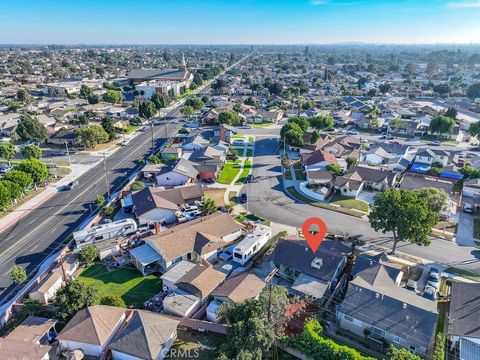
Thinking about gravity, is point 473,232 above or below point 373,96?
below

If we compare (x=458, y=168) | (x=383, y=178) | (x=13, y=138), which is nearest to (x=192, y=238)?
(x=383, y=178)

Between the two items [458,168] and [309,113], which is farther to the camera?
[309,113]

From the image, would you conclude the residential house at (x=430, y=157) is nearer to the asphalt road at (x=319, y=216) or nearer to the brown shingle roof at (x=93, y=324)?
the asphalt road at (x=319, y=216)

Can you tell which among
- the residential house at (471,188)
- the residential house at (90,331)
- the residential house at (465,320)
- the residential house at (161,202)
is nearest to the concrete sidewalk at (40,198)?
the residential house at (161,202)

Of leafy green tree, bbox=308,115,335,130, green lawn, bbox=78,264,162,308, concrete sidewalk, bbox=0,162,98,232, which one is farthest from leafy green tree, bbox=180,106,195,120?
green lawn, bbox=78,264,162,308

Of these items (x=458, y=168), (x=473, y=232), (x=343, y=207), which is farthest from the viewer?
(x=458, y=168)

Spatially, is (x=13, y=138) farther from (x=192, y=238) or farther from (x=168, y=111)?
(x=192, y=238)
